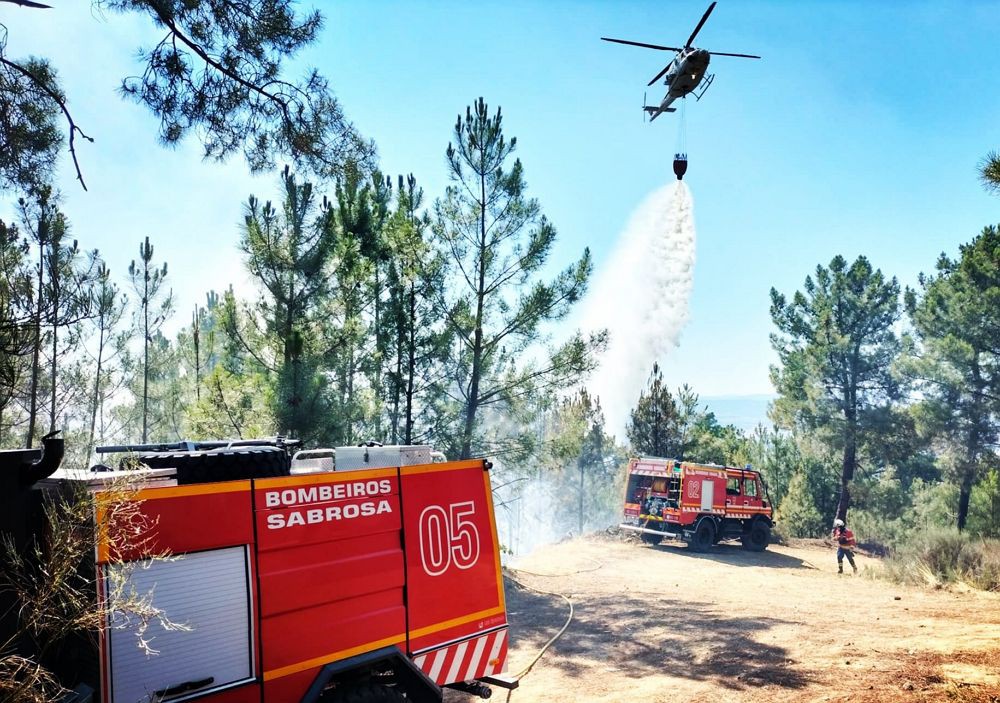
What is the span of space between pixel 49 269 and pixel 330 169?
9884 millimetres

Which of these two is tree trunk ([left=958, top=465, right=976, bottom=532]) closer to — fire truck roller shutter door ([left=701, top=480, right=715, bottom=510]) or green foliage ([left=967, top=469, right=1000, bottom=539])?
green foliage ([left=967, top=469, right=1000, bottom=539])

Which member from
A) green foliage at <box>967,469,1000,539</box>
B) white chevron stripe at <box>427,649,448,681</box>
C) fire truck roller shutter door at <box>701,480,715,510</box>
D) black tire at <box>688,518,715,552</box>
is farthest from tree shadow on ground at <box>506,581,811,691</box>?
green foliage at <box>967,469,1000,539</box>

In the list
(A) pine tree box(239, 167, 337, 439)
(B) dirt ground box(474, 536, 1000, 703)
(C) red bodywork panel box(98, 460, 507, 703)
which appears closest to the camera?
(C) red bodywork panel box(98, 460, 507, 703)

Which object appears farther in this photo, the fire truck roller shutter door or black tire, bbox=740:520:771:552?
black tire, bbox=740:520:771:552

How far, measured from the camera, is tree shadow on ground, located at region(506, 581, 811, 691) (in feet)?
28.0

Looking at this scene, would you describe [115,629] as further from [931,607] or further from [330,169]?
[931,607]

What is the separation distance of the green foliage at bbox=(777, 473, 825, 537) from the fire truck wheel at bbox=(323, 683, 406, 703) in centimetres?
2909

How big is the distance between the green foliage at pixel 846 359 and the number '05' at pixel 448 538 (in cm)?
2911

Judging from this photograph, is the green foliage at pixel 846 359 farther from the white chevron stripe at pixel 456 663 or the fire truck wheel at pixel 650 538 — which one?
the white chevron stripe at pixel 456 663

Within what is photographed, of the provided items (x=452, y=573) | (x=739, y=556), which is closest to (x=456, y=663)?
(x=452, y=573)

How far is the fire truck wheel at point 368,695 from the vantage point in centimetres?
464

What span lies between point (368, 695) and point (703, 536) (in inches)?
772

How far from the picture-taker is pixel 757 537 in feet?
78.7

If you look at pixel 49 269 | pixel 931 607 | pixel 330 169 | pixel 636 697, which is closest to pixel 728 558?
pixel 931 607
